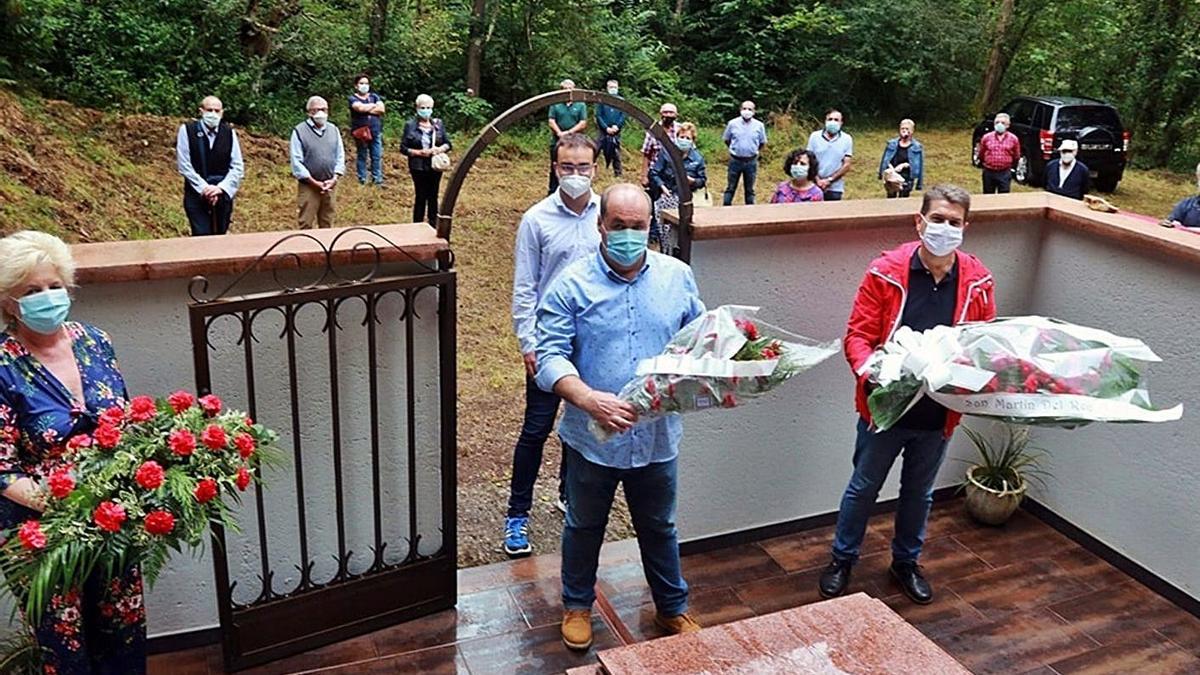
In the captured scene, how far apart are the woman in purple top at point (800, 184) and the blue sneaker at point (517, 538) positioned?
9.59ft

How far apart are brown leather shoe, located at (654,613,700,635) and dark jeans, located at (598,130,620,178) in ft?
29.5

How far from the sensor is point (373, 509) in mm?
3225

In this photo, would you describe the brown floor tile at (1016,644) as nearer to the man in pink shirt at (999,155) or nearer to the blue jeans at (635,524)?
the blue jeans at (635,524)

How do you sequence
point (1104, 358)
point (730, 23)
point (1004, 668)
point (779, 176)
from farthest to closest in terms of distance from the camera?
point (730, 23) < point (779, 176) < point (1004, 668) < point (1104, 358)

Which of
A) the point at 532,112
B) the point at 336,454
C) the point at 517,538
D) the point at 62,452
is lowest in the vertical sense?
the point at 517,538

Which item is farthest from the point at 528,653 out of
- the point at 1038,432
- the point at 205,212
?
the point at 205,212

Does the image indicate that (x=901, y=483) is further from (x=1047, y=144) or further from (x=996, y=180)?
(x=1047, y=144)

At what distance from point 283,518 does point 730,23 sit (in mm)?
17177

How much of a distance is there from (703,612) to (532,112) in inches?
72.8

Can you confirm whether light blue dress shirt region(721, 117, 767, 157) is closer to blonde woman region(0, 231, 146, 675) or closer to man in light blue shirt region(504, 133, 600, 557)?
man in light blue shirt region(504, 133, 600, 557)

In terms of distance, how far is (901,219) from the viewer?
3730mm

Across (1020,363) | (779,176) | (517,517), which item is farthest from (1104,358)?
(779,176)

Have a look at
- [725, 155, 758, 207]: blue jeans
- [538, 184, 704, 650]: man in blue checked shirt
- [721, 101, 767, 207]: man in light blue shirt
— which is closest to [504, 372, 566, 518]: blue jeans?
[538, 184, 704, 650]: man in blue checked shirt

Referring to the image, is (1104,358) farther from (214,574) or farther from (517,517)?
(214,574)
